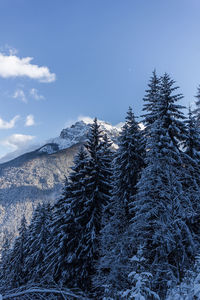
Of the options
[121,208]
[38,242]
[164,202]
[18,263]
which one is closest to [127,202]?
[121,208]

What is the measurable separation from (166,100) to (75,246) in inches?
554

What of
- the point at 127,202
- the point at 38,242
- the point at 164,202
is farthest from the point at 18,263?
the point at 164,202

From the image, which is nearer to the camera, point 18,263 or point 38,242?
point 38,242

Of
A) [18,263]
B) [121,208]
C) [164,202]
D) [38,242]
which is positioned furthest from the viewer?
[18,263]

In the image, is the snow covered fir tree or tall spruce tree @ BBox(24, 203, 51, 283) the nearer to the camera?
the snow covered fir tree

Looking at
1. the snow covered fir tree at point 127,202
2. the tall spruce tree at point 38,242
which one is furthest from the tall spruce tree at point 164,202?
the tall spruce tree at point 38,242

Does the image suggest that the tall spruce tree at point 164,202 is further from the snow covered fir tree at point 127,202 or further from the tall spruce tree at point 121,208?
the tall spruce tree at point 121,208

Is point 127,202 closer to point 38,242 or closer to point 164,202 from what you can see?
point 164,202

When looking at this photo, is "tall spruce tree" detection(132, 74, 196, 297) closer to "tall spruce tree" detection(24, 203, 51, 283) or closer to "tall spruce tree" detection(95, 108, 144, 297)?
"tall spruce tree" detection(95, 108, 144, 297)

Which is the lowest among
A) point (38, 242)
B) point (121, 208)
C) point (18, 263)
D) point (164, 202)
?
point (18, 263)

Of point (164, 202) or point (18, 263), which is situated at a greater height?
point (164, 202)

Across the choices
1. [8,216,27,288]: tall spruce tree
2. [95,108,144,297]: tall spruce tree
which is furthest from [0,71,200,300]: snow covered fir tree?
[8,216,27,288]: tall spruce tree

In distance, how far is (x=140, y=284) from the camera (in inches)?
132

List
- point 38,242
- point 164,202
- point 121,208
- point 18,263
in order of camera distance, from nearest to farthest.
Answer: point 164,202 → point 121,208 → point 38,242 → point 18,263
